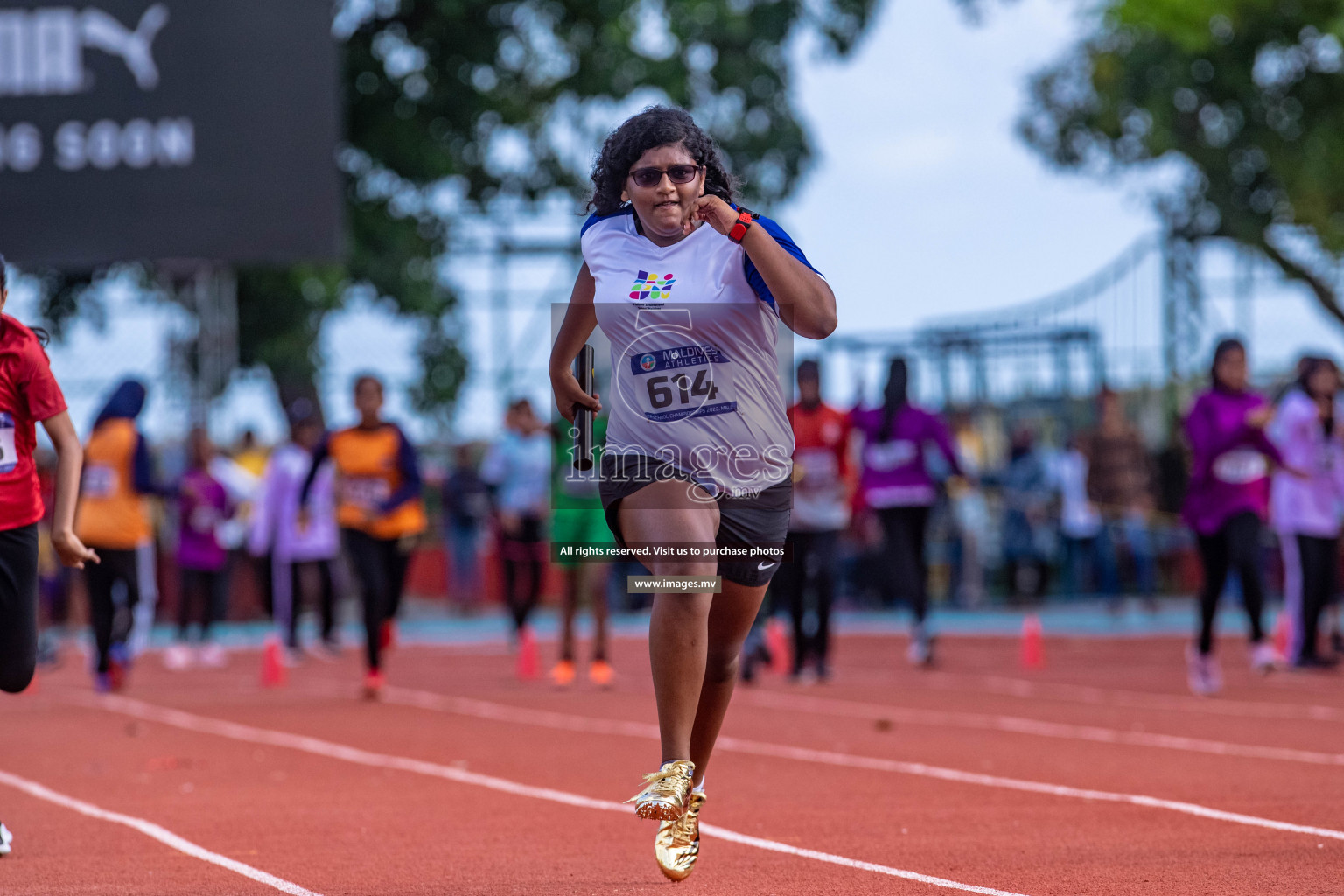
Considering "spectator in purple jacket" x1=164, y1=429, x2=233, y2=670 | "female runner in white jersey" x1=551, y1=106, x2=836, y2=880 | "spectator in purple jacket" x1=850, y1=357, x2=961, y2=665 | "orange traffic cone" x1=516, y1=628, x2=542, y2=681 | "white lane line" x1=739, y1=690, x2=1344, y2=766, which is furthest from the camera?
"spectator in purple jacket" x1=164, y1=429, x2=233, y2=670

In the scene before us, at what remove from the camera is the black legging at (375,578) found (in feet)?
37.9

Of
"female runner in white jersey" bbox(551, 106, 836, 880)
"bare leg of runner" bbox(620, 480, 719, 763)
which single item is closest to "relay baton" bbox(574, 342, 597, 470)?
"female runner in white jersey" bbox(551, 106, 836, 880)

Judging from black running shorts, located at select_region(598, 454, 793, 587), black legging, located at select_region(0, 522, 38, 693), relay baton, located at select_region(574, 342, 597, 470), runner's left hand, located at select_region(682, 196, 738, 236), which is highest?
runner's left hand, located at select_region(682, 196, 738, 236)

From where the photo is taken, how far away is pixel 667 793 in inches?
187

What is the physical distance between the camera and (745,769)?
314 inches

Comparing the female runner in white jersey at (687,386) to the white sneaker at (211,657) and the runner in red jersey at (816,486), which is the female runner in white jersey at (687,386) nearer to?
the runner in red jersey at (816,486)

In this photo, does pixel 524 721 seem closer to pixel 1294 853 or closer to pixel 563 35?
pixel 1294 853

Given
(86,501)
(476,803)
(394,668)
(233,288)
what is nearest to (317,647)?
(394,668)

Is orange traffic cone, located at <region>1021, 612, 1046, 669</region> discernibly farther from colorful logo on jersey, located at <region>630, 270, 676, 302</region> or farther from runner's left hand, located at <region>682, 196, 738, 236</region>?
runner's left hand, located at <region>682, 196, 738, 236</region>

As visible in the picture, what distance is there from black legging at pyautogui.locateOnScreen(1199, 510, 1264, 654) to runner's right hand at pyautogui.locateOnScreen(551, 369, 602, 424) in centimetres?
659

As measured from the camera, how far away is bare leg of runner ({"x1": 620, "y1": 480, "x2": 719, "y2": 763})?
192 inches

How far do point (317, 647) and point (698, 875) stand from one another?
473 inches

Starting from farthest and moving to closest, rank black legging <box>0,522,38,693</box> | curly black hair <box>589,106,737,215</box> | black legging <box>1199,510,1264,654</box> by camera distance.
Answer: black legging <box>1199,510,1264,654</box>, black legging <box>0,522,38,693</box>, curly black hair <box>589,106,737,215</box>

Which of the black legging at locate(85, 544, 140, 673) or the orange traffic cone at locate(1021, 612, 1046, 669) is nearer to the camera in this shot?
the black legging at locate(85, 544, 140, 673)
